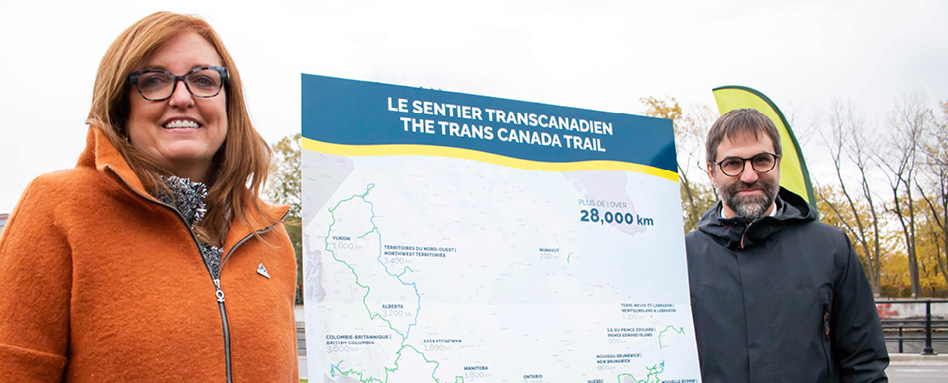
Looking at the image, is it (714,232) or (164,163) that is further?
(714,232)

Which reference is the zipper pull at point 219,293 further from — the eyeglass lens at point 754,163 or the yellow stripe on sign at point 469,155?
the eyeglass lens at point 754,163

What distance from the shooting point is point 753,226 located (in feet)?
8.91

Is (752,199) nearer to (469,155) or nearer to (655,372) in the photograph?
(655,372)

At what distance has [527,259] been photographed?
7.43 ft

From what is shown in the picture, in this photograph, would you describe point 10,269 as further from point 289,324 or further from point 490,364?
point 490,364

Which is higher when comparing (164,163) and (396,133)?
(396,133)

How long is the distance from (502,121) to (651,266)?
2.77 feet

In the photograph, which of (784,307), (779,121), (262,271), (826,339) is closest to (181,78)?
(262,271)

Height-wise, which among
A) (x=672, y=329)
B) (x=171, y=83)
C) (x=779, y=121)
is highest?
(x=779, y=121)

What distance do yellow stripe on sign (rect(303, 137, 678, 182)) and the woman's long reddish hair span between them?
193 mm

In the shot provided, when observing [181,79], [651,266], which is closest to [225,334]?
[181,79]

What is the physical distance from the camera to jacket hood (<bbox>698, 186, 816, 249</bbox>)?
8.95 ft

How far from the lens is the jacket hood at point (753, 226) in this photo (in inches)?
107

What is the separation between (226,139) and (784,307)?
85.6 inches
